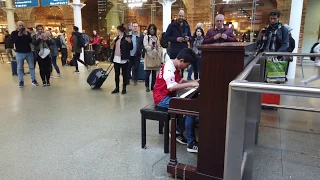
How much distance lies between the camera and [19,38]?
5762 mm

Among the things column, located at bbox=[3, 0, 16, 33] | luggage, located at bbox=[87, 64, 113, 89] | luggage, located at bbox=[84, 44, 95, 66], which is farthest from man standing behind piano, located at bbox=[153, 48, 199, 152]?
column, located at bbox=[3, 0, 16, 33]

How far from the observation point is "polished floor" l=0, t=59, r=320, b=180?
89.5 inches

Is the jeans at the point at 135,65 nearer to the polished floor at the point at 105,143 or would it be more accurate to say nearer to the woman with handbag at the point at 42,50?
the polished floor at the point at 105,143

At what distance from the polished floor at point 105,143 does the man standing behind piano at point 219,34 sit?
1.34m

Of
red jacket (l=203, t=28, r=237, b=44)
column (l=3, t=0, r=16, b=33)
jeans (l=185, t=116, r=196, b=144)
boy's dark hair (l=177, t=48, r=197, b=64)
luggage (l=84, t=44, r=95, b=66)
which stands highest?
column (l=3, t=0, r=16, b=33)

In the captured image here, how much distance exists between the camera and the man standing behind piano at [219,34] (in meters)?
3.94

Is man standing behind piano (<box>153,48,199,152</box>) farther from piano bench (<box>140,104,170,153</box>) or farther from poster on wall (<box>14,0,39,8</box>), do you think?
poster on wall (<box>14,0,39,8</box>)

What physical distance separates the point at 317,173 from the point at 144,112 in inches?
66.3

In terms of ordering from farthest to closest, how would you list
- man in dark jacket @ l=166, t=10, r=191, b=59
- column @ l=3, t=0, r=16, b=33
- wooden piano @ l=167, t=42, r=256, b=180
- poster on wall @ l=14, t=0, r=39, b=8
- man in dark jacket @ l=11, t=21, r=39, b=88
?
column @ l=3, t=0, r=16, b=33 → poster on wall @ l=14, t=0, r=39, b=8 → man in dark jacket @ l=11, t=21, r=39, b=88 → man in dark jacket @ l=166, t=10, r=191, b=59 → wooden piano @ l=167, t=42, r=256, b=180

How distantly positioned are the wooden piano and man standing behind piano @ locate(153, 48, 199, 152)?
19.6 inches

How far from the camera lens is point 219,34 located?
3.90m

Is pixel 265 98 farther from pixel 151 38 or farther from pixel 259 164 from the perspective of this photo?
pixel 151 38

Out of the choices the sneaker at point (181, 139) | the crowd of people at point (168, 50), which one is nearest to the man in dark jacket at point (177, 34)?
the crowd of people at point (168, 50)

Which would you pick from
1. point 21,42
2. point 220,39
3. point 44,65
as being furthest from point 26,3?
point 220,39
